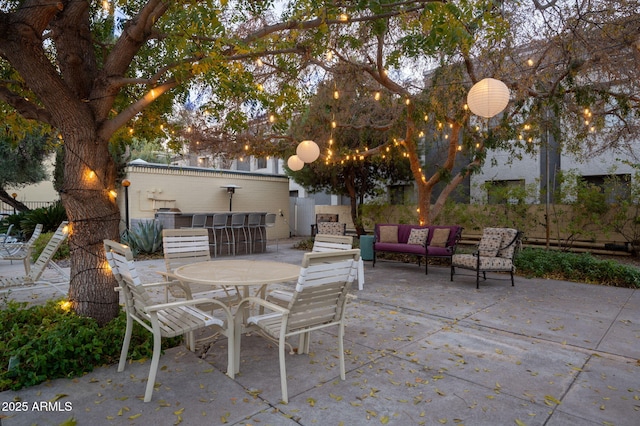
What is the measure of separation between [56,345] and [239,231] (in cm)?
791

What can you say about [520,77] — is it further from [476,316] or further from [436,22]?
[476,316]

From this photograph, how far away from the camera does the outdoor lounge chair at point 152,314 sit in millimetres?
2479

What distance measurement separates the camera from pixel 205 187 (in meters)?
13.7

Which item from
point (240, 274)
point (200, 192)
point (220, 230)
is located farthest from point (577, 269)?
point (200, 192)

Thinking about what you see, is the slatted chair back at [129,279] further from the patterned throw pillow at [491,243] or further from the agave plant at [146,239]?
the agave plant at [146,239]

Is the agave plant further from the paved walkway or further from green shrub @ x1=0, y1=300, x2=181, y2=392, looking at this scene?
the paved walkway

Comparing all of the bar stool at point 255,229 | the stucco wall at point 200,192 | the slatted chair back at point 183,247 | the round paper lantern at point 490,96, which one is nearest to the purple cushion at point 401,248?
the round paper lantern at point 490,96

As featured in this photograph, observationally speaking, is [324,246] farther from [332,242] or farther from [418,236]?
[418,236]

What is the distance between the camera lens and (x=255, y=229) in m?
11.0

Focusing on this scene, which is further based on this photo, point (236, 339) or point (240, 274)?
point (240, 274)

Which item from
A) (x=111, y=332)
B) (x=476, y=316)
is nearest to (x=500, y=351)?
(x=476, y=316)

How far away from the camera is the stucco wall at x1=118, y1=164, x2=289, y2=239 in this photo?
1189 cm

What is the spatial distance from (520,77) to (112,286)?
7433 mm

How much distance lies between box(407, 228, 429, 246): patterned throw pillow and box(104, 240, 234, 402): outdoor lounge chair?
20.2 feet
